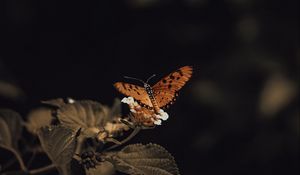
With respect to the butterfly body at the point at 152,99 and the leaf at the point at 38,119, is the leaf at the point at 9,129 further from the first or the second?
the butterfly body at the point at 152,99

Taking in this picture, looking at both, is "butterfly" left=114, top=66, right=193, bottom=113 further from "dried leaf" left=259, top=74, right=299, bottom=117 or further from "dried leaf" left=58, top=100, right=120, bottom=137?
"dried leaf" left=259, top=74, right=299, bottom=117

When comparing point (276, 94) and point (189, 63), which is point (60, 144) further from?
point (189, 63)

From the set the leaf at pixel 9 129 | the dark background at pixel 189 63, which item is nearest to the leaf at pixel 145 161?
the leaf at pixel 9 129

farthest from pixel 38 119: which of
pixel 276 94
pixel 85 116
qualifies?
pixel 276 94

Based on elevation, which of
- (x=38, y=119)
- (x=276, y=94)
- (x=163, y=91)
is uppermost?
(x=163, y=91)

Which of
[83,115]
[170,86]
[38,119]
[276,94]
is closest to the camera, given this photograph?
[170,86]

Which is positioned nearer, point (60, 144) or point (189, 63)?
point (60, 144)
